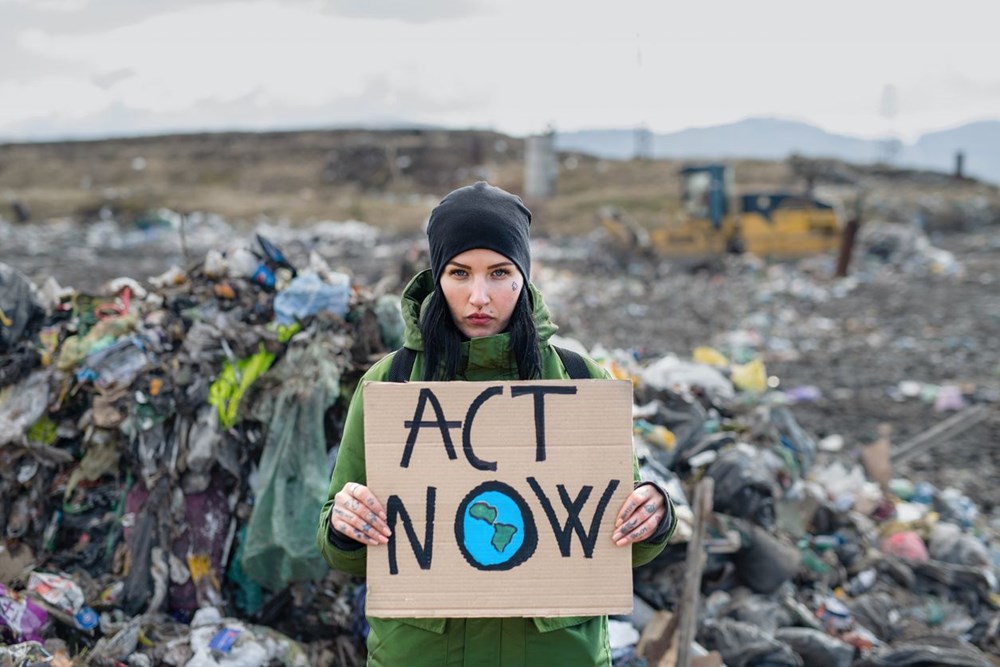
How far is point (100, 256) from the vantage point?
2067cm

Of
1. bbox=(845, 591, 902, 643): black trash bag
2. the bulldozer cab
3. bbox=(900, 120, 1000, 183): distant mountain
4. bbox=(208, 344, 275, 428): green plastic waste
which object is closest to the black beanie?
bbox=(208, 344, 275, 428): green plastic waste

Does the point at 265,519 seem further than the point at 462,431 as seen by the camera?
Yes

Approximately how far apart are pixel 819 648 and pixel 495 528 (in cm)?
240

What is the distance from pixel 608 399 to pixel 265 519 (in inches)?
81.4

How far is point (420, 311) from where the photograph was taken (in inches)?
70.2

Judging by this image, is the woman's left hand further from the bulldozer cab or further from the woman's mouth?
the bulldozer cab

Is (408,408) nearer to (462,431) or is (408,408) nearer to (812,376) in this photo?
(462,431)

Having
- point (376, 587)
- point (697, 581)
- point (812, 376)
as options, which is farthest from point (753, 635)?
point (812, 376)

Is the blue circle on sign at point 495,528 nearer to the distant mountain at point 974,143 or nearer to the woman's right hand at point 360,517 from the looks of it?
the woman's right hand at point 360,517

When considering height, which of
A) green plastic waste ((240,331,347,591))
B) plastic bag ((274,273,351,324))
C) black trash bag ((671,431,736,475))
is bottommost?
black trash bag ((671,431,736,475))

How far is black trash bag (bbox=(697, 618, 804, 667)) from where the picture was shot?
332cm

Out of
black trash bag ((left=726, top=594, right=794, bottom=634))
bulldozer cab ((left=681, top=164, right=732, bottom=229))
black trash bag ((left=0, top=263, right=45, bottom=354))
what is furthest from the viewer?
bulldozer cab ((left=681, top=164, right=732, bottom=229))

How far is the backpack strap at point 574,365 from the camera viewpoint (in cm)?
182

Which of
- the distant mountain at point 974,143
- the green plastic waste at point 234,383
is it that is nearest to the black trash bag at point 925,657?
the green plastic waste at point 234,383
